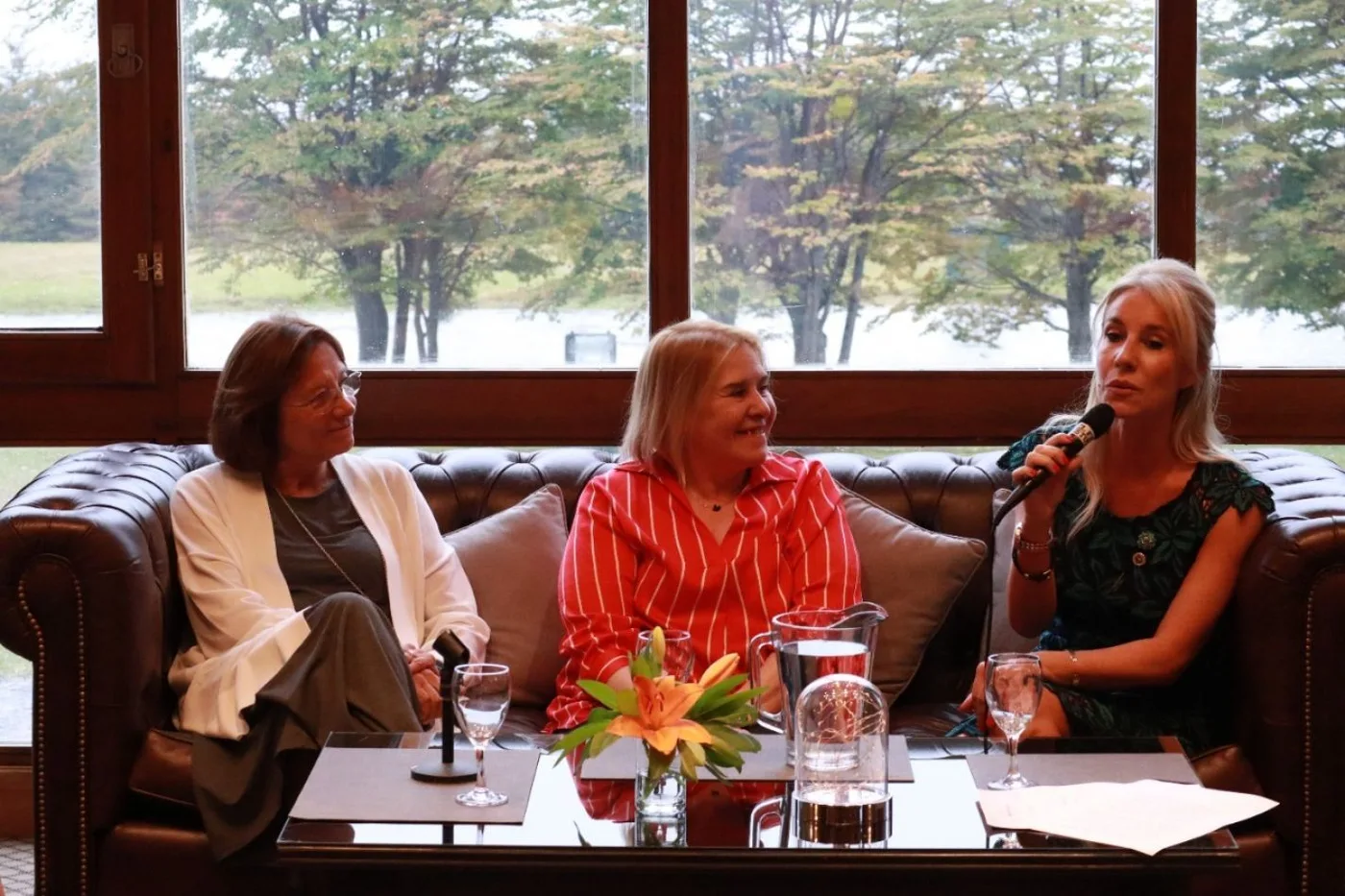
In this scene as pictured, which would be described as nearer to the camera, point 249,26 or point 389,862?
point 389,862

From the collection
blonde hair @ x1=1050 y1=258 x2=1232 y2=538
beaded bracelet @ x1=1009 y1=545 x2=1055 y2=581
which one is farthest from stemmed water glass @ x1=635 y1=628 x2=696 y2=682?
blonde hair @ x1=1050 y1=258 x2=1232 y2=538

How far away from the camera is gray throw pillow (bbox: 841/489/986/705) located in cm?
327

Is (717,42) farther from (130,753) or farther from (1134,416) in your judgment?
(130,753)

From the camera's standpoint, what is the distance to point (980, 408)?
3.85 metres

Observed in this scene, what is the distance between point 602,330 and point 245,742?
146cm

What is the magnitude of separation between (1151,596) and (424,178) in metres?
1.97

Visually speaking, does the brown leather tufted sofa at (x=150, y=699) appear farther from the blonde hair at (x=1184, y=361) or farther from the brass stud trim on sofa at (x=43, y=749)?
the blonde hair at (x=1184, y=361)

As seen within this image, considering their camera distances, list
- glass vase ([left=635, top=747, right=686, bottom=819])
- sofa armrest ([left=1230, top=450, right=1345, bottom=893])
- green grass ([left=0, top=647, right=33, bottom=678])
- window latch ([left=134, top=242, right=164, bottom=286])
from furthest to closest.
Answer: green grass ([left=0, top=647, right=33, bottom=678]), window latch ([left=134, top=242, right=164, bottom=286]), sofa armrest ([left=1230, top=450, right=1345, bottom=893]), glass vase ([left=635, top=747, right=686, bottom=819])

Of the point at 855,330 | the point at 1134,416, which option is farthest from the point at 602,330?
the point at 1134,416

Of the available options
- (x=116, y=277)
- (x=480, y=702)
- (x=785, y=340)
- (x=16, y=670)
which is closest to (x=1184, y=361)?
(x=785, y=340)

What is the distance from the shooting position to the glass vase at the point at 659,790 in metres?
2.14

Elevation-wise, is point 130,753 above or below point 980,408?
below

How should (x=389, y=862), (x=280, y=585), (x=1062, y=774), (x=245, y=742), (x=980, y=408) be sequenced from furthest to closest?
1. (x=980, y=408)
2. (x=280, y=585)
3. (x=245, y=742)
4. (x=1062, y=774)
5. (x=389, y=862)

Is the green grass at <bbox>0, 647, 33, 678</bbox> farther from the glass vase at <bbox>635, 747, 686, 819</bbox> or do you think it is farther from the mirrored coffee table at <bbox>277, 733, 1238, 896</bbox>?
the glass vase at <bbox>635, 747, 686, 819</bbox>
